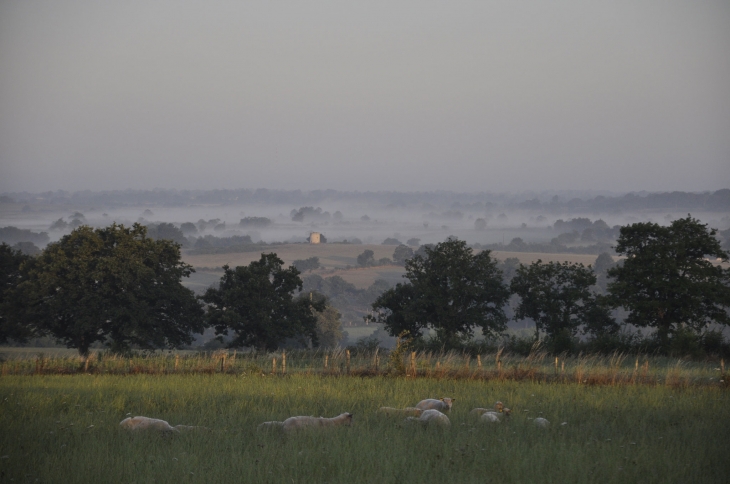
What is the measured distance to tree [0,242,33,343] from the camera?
44.4 meters

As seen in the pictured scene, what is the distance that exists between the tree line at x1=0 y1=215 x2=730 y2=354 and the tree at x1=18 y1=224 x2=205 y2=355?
0.29ft

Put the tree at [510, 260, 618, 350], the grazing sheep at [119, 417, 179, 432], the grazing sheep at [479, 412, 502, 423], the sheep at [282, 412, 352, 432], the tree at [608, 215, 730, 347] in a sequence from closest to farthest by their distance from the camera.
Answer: the grazing sheep at [119, 417, 179, 432] → the sheep at [282, 412, 352, 432] → the grazing sheep at [479, 412, 502, 423] → the tree at [608, 215, 730, 347] → the tree at [510, 260, 618, 350]

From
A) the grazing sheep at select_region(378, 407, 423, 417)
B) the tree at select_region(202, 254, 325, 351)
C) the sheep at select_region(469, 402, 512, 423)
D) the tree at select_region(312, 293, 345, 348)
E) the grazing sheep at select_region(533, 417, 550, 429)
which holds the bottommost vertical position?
the tree at select_region(312, 293, 345, 348)

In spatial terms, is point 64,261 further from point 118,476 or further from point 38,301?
point 118,476

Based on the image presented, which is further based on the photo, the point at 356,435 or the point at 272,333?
the point at 272,333

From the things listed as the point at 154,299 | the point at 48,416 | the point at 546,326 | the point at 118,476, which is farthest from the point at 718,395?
the point at 154,299

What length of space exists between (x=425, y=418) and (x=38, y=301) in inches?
1542

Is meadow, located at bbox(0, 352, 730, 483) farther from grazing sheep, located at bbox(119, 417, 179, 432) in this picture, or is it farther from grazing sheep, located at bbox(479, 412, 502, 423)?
grazing sheep, located at bbox(119, 417, 179, 432)

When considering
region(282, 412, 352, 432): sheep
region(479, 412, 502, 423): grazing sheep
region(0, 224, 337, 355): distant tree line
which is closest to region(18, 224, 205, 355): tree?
region(0, 224, 337, 355): distant tree line

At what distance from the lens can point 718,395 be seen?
17.1 metres

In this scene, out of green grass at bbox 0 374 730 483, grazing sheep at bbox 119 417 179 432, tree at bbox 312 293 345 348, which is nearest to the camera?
green grass at bbox 0 374 730 483

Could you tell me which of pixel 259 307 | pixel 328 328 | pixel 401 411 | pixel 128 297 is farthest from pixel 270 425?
pixel 328 328

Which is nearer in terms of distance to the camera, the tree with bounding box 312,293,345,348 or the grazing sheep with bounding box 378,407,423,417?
the grazing sheep with bounding box 378,407,423,417

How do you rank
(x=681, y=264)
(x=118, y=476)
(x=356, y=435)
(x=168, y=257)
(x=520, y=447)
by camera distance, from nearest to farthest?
(x=118, y=476), (x=520, y=447), (x=356, y=435), (x=681, y=264), (x=168, y=257)
